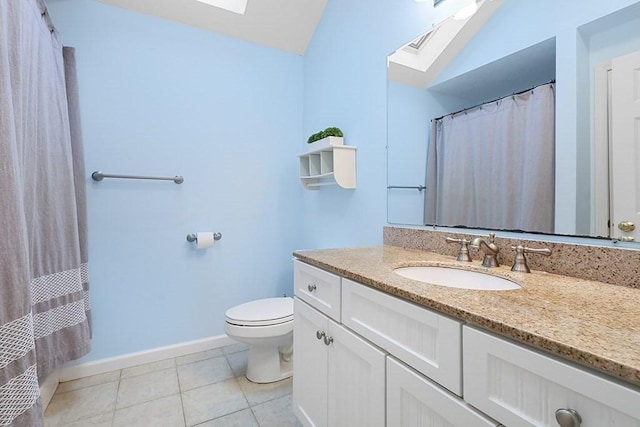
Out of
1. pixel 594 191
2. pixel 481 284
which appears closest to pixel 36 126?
pixel 481 284

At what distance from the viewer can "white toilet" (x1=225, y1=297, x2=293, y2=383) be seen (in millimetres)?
1605

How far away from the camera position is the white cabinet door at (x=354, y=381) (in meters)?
0.84

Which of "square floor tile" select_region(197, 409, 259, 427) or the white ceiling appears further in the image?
the white ceiling

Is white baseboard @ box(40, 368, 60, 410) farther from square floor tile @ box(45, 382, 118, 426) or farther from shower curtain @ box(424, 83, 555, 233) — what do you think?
shower curtain @ box(424, 83, 555, 233)

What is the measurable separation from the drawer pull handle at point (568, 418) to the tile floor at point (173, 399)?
4.08 feet

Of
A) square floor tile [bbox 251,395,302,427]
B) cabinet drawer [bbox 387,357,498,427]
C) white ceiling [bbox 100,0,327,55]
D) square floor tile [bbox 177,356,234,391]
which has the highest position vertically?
white ceiling [bbox 100,0,327,55]

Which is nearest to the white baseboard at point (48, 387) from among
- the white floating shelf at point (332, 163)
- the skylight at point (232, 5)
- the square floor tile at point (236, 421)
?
the square floor tile at point (236, 421)

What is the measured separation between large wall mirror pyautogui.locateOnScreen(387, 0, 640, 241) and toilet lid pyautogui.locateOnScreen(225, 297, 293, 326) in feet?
3.87

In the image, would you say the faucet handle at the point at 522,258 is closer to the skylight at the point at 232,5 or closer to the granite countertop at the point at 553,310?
the granite countertop at the point at 553,310

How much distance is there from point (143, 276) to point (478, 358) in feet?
6.49

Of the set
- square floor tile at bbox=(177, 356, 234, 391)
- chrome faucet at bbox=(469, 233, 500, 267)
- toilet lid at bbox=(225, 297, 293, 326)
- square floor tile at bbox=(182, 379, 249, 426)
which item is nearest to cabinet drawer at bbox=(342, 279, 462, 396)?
chrome faucet at bbox=(469, 233, 500, 267)

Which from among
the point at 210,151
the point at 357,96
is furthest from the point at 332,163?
the point at 210,151

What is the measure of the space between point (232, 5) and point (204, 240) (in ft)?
5.16

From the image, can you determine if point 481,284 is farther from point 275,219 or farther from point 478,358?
point 275,219
